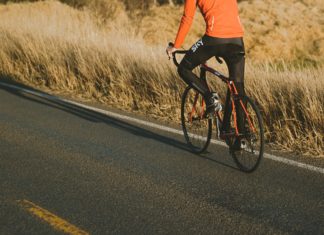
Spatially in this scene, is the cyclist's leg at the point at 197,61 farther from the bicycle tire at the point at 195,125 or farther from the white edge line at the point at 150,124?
the white edge line at the point at 150,124

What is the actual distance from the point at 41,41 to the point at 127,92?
151 inches

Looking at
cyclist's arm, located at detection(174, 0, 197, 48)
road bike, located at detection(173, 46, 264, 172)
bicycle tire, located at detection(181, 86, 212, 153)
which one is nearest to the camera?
road bike, located at detection(173, 46, 264, 172)

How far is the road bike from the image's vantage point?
623cm

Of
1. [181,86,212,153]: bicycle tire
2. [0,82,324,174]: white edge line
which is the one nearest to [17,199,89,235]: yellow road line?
[181,86,212,153]: bicycle tire

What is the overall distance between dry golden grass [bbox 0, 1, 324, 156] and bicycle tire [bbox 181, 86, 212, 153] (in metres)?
0.96

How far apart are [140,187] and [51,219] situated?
114 centimetres

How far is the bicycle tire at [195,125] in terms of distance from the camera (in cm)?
718

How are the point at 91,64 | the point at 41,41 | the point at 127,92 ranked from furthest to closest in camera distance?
the point at 41,41 < the point at 91,64 < the point at 127,92

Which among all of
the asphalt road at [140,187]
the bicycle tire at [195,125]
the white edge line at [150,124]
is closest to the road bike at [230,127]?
the bicycle tire at [195,125]

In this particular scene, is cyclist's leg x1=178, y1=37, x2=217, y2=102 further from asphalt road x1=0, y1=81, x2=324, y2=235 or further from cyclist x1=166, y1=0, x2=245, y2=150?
asphalt road x1=0, y1=81, x2=324, y2=235

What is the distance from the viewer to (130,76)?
34.3 feet

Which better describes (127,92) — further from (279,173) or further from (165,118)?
(279,173)

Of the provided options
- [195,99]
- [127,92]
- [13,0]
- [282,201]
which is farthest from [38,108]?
[13,0]

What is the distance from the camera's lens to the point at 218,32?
6289 mm
